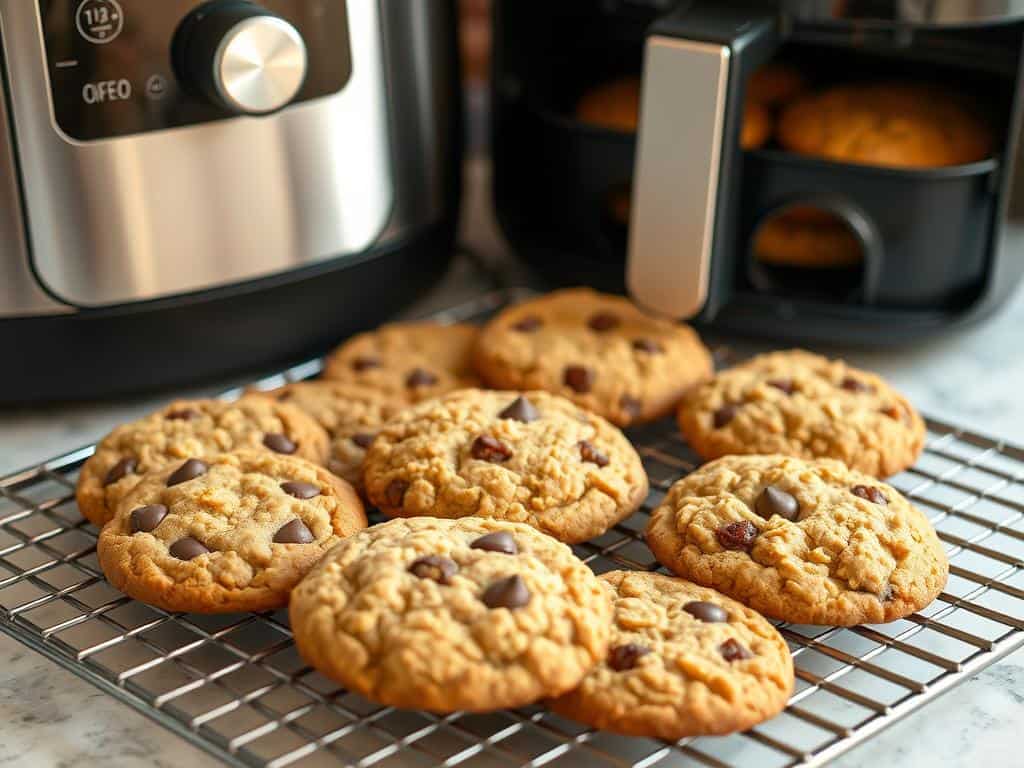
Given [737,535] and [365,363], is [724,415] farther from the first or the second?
[365,363]

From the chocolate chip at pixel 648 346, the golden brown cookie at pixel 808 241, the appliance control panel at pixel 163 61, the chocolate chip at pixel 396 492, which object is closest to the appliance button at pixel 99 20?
the appliance control panel at pixel 163 61

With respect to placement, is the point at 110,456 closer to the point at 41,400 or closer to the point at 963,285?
the point at 41,400

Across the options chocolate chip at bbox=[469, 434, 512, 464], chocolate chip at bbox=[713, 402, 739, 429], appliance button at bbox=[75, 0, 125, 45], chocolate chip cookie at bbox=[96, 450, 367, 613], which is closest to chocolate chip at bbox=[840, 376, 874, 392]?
chocolate chip at bbox=[713, 402, 739, 429]

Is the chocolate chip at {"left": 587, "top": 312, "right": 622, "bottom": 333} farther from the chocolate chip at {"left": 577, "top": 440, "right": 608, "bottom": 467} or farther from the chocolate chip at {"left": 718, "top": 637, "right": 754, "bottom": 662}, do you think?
the chocolate chip at {"left": 718, "top": 637, "right": 754, "bottom": 662}

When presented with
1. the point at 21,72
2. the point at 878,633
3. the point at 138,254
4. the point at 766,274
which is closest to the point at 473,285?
the point at 766,274

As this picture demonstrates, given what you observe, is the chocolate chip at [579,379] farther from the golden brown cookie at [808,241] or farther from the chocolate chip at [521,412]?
the golden brown cookie at [808,241]

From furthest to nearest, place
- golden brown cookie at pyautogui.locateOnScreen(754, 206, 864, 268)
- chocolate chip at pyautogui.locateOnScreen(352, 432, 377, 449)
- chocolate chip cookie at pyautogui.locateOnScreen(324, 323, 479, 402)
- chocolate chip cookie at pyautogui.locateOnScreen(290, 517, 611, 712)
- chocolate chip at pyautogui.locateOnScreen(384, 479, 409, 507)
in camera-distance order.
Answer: golden brown cookie at pyautogui.locateOnScreen(754, 206, 864, 268), chocolate chip cookie at pyautogui.locateOnScreen(324, 323, 479, 402), chocolate chip at pyautogui.locateOnScreen(352, 432, 377, 449), chocolate chip at pyautogui.locateOnScreen(384, 479, 409, 507), chocolate chip cookie at pyautogui.locateOnScreen(290, 517, 611, 712)

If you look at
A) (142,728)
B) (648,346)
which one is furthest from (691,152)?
(142,728)
